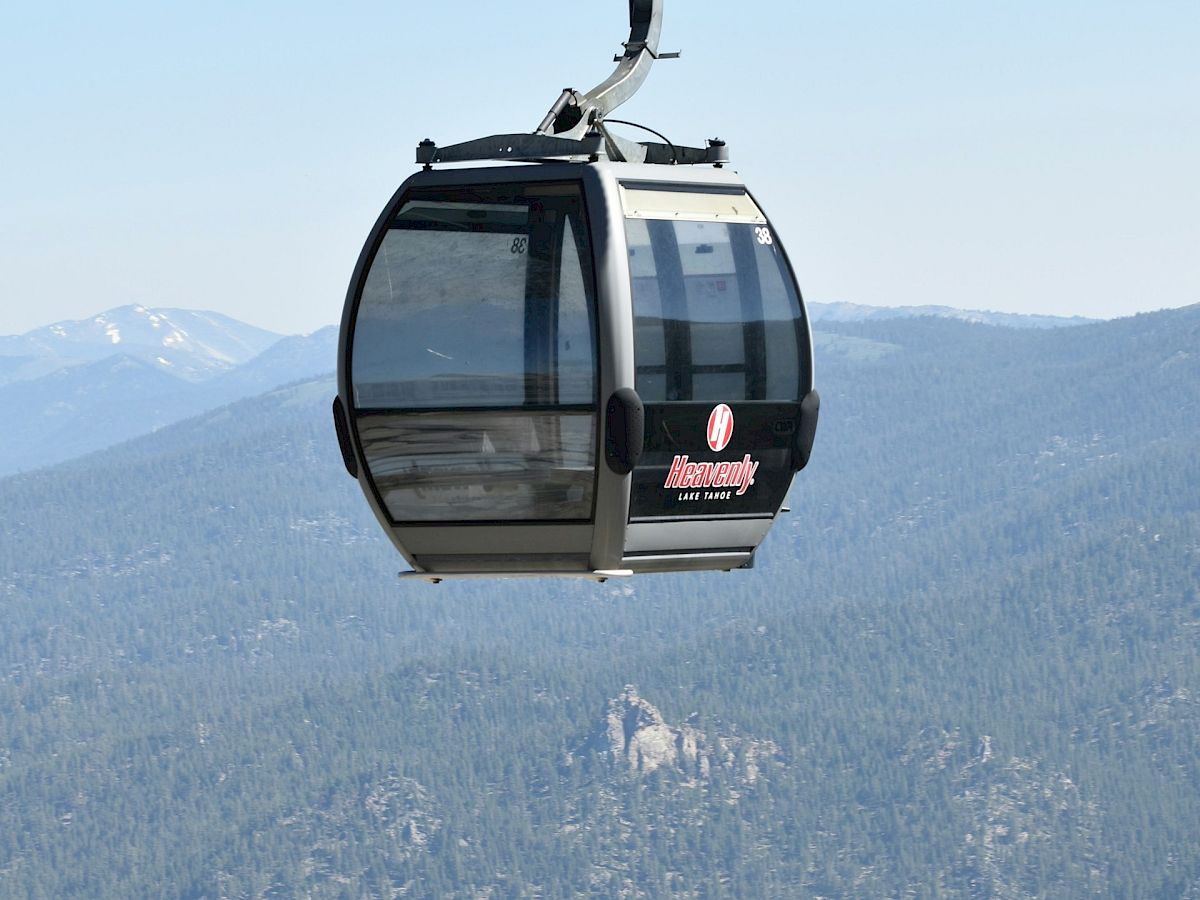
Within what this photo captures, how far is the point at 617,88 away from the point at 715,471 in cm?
254

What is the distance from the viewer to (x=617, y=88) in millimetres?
15594

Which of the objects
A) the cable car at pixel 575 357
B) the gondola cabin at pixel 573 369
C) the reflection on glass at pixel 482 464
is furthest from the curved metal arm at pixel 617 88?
the reflection on glass at pixel 482 464

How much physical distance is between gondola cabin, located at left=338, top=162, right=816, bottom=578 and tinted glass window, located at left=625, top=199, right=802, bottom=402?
0.04 ft

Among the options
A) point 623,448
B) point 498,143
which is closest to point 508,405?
point 623,448

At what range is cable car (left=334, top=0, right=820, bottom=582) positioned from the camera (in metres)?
14.8

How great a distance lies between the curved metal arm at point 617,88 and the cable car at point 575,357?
0.05 feet

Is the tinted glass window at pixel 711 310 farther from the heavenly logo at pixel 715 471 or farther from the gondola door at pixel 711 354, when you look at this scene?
the heavenly logo at pixel 715 471

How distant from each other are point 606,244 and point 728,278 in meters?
1.29

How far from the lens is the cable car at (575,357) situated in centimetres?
1481

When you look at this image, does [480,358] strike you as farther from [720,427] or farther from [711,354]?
[720,427]

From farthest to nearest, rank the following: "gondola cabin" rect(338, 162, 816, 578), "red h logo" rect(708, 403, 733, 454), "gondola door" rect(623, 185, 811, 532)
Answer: "red h logo" rect(708, 403, 733, 454)
"gondola door" rect(623, 185, 811, 532)
"gondola cabin" rect(338, 162, 816, 578)

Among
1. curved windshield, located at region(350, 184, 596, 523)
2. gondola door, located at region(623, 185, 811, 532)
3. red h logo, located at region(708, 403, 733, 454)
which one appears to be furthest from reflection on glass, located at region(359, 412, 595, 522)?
red h logo, located at region(708, 403, 733, 454)

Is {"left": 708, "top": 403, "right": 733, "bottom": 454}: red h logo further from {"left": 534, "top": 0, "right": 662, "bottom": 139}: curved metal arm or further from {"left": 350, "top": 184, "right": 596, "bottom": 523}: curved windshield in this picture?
{"left": 534, "top": 0, "right": 662, "bottom": 139}: curved metal arm

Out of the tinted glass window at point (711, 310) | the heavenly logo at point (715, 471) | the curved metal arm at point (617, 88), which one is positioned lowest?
the heavenly logo at point (715, 471)
